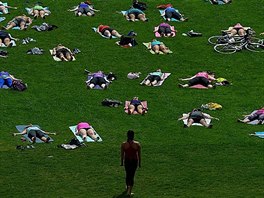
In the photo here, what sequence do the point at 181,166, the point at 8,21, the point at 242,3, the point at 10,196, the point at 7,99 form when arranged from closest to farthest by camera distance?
the point at 10,196
the point at 181,166
the point at 7,99
the point at 8,21
the point at 242,3

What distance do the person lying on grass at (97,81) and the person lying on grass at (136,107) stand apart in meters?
4.83

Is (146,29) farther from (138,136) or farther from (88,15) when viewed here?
(138,136)

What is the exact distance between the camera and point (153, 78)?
62.8 metres

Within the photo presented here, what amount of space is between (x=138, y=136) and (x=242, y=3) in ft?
101

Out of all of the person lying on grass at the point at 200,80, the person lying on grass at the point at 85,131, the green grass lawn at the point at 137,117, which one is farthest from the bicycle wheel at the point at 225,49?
the person lying on grass at the point at 85,131

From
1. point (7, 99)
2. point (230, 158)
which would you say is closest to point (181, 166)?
point (230, 158)

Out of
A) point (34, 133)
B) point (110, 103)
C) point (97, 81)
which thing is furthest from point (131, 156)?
point (97, 81)

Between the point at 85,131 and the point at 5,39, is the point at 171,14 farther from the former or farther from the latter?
the point at 85,131

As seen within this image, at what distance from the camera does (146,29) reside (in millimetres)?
73750

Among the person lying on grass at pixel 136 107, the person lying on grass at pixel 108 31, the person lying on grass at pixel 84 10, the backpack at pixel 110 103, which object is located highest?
the person lying on grass at pixel 136 107

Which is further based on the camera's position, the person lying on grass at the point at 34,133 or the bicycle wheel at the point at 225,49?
the bicycle wheel at the point at 225,49

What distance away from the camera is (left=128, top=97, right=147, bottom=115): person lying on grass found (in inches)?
2227

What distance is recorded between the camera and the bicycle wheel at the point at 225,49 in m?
69.5

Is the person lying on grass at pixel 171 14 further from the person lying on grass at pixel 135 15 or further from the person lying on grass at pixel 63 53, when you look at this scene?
the person lying on grass at pixel 63 53
